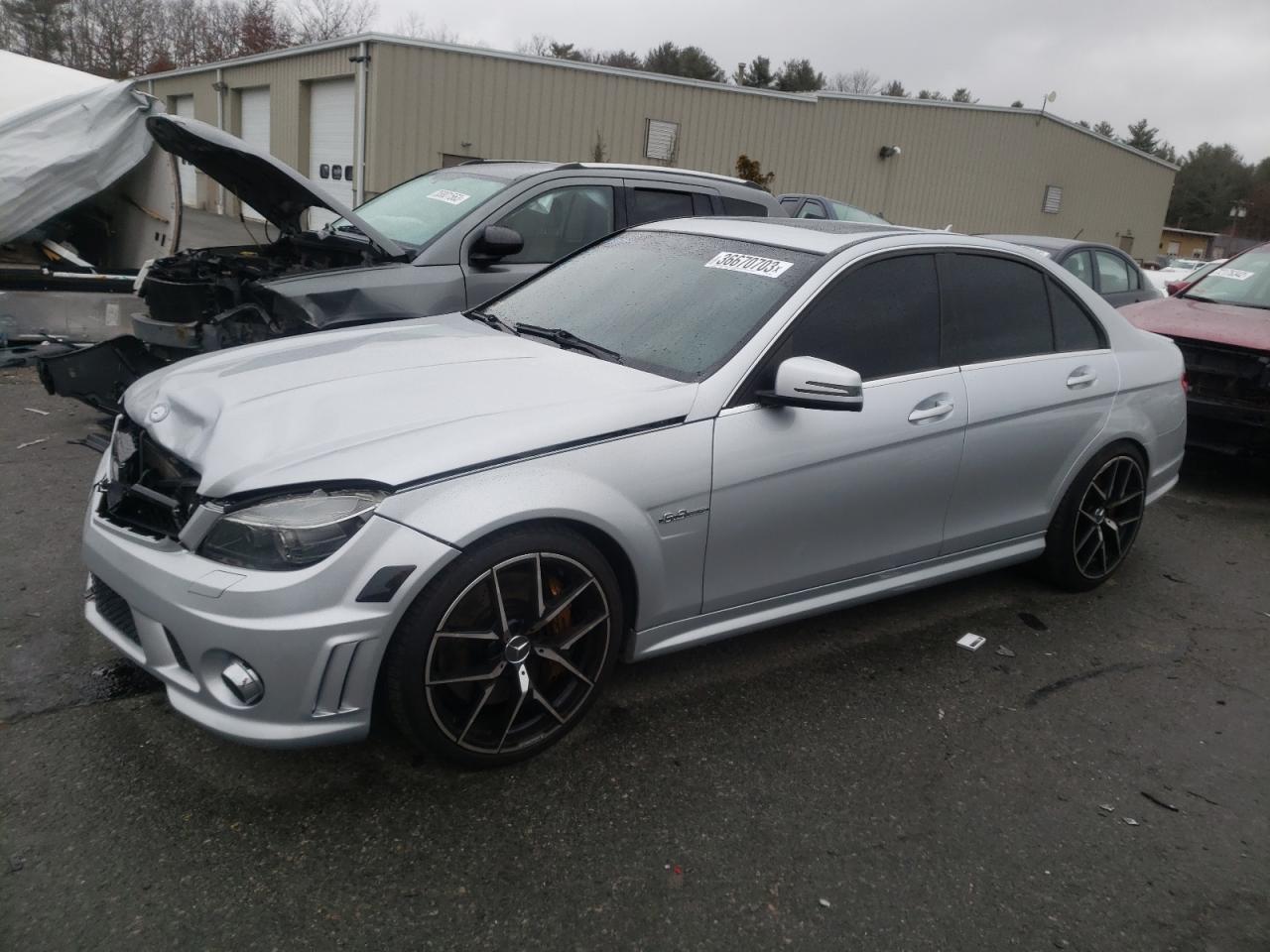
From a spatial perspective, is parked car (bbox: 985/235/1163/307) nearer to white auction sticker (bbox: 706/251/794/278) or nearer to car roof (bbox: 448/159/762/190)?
car roof (bbox: 448/159/762/190)

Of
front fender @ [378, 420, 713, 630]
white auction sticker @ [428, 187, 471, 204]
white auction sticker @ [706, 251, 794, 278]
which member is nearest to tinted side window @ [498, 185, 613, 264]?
white auction sticker @ [428, 187, 471, 204]

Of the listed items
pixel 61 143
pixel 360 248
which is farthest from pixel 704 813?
pixel 61 143

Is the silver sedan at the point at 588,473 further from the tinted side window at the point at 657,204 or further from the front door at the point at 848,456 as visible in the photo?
the tinted side window at the point at 657,204

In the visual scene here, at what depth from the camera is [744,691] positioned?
351 cm

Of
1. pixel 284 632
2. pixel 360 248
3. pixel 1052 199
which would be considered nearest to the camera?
pixel 284 632

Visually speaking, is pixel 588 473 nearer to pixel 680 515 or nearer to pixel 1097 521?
pixel 680 515

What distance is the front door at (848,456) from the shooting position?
3.18 metres

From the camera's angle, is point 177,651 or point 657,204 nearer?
point 177,651

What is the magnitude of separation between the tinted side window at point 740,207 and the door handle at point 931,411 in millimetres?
3222

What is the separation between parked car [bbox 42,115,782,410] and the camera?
5.24 meters

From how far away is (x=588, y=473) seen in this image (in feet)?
9.29

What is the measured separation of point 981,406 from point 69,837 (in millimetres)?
3350

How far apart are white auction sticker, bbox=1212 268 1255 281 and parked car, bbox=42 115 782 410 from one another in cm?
376

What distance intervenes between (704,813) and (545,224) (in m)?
4.19
